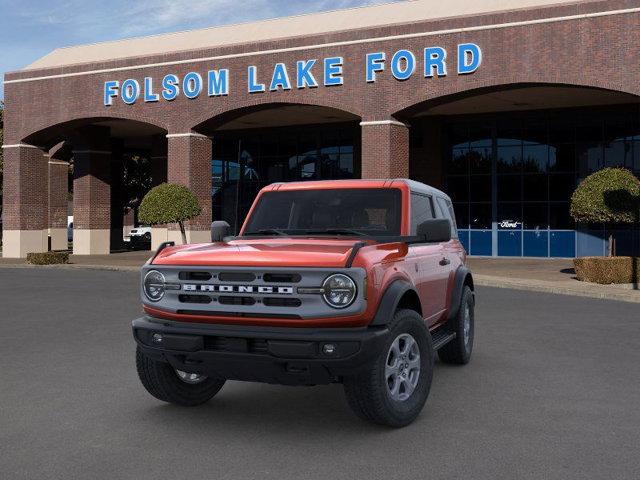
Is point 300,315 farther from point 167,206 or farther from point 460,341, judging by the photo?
point 167,206

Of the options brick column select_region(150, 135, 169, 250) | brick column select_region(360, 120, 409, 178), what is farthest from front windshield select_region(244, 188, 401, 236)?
brick column select_region(150, 135, 169, 250)

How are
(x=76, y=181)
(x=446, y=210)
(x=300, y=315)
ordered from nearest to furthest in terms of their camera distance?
(x=300, y=315) < (x=446, y=210) < (x=76, y=181)

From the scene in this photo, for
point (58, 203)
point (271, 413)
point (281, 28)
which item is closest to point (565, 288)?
point (271, 413)

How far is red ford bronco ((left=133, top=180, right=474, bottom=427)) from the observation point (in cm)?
531

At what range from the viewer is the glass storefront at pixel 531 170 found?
32.4m

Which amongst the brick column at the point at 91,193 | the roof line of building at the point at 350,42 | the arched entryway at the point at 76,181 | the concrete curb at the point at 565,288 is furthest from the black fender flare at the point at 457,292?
the brick column at the point at 91,193

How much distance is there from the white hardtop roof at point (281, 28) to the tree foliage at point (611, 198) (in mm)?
7281

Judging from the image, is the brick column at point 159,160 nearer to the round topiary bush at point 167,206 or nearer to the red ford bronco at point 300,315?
the round topiary bush at point 167,206

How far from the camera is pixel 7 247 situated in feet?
121

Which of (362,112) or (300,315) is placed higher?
(362,112)

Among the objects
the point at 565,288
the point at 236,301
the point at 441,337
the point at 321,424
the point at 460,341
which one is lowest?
the point at 321,424

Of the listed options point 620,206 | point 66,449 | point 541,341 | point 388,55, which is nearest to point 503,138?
point 388,55

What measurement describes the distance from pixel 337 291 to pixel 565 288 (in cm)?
1439

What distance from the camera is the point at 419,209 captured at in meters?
7.36
